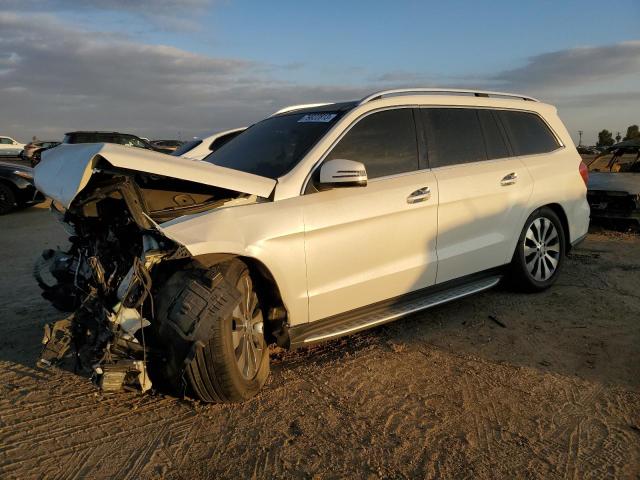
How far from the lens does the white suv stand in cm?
302

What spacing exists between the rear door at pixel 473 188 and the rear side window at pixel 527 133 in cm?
15

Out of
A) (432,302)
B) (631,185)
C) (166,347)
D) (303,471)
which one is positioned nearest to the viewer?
(303,471)

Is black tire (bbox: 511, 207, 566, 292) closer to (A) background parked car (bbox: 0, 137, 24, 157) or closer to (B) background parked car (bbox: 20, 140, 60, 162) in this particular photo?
(B) background parked car (bbox: 20, 140, 60, 162)

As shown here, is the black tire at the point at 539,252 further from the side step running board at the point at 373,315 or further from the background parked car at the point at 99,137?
the background parked car at the point at 99,137

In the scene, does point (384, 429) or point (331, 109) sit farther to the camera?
point (331, 109)

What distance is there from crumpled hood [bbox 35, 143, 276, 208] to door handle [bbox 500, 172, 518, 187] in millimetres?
2360

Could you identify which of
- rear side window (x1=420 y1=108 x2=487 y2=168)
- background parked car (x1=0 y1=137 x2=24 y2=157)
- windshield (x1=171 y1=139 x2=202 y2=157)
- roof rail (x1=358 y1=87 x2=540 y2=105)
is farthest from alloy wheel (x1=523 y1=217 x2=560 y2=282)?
background parked car (x1=0 y1=137 x2=24 y2=157)

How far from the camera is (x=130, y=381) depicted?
308cm

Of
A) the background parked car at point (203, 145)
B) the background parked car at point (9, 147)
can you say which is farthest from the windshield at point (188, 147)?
the background parked car at point (9, 147)

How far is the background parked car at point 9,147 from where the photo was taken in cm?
3662

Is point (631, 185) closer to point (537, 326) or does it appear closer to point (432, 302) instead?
point (537, 326)

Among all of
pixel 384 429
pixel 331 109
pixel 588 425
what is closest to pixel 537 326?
pixel 588 425

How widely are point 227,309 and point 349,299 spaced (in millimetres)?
1045

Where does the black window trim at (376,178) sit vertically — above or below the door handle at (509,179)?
above
